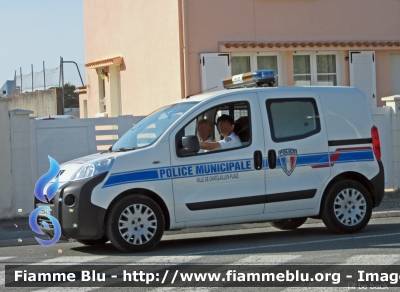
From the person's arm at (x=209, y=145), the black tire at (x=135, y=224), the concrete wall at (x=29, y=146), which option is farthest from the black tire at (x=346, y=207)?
the concrete wall at (x=29, y=146)

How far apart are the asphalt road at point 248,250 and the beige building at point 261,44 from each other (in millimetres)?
8132

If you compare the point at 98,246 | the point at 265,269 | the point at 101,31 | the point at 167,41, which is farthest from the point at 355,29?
the point at 265,269

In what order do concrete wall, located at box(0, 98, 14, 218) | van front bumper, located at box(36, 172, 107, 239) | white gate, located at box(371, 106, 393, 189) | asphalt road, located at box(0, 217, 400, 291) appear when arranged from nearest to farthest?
1. asphalt road, located at box(0, 217, 400, 291)
2. van front bumper, located at box(36, 172, 107, 239)
3. concrete wall, located at box(0, 98, 14, 218)
4. white gate, located at box(371, 106, 393, 189)

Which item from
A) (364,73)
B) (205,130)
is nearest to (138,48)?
(364,73)

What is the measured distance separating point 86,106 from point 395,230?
60.0ft

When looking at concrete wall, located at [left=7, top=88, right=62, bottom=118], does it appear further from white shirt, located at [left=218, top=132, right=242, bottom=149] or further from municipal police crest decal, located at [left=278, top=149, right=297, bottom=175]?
municipal police crest decal, located at [left=278, top=149, right=297, bottom=175]

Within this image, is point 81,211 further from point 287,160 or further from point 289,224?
point 289,224

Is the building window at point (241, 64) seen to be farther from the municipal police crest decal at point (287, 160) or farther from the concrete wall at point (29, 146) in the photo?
the municipal police crest decal at point (287, 160)

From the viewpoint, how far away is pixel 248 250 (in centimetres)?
Result: 922

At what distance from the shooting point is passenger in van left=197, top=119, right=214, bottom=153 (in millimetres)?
10148

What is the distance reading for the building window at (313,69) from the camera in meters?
19.8

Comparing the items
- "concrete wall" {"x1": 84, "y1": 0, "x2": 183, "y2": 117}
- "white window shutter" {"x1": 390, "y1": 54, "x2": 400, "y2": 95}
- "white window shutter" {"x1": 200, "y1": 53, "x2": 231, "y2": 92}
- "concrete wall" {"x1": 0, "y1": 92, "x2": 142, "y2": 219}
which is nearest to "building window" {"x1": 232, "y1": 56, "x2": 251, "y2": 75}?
"white window shutter" {"x1": 200, "y1": 53, "x2": 231, "y2": 92}

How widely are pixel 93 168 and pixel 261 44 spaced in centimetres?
1038

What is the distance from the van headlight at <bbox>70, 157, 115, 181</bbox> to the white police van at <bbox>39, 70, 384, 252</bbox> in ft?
0.04
